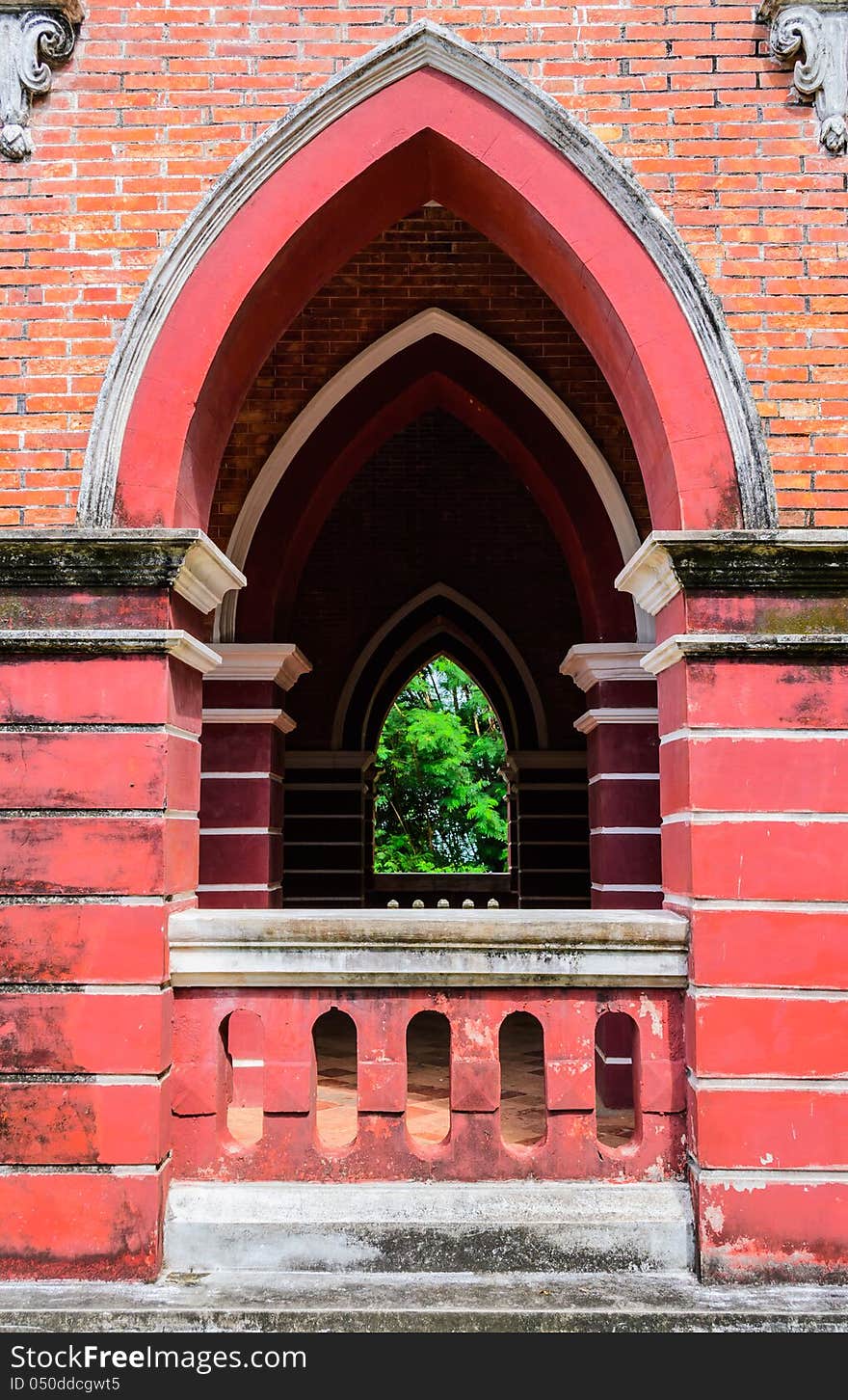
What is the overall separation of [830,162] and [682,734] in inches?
86.4

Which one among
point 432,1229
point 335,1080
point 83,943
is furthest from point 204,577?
point 335,1080

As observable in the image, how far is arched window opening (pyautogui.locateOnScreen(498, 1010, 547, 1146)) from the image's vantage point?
15.9 feet

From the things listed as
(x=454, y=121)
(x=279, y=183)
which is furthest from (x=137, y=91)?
(x=454, y=121)

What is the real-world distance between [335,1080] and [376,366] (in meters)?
4.02

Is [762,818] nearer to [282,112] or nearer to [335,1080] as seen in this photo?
[282,112]

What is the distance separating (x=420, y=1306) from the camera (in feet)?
11.3

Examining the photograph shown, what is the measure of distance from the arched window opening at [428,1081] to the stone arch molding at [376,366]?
2686mm

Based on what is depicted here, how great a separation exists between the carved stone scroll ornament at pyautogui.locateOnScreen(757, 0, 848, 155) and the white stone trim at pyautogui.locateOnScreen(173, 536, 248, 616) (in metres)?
2.72

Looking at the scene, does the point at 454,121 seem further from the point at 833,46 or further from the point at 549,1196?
the point at 549,1196

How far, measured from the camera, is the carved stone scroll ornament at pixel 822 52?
3963mm

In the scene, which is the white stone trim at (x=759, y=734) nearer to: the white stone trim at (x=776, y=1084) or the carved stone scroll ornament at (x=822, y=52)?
the white stone trim at (x=776, y=1084)

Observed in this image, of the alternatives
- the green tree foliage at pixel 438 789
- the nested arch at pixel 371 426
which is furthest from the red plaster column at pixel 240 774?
the green tree foliage at pixel 438 789

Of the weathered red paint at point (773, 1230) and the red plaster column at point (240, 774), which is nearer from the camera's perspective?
the weathered red paint at point (773, 1230)

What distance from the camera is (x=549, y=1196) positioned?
12.3ft
